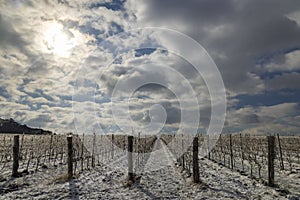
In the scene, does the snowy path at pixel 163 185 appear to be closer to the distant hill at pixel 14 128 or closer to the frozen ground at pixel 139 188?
the frozen ground at pixel 139 188

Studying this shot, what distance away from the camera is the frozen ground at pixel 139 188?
9.93 meters

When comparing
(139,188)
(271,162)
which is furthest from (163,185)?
(271,162)

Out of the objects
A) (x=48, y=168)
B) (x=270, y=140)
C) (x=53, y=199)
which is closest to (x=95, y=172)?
(x=48, y=168)

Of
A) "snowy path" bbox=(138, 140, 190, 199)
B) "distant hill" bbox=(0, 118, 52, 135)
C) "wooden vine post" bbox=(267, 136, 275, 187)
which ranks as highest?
"distant hill" bbox=(0, 118, 52, 135)

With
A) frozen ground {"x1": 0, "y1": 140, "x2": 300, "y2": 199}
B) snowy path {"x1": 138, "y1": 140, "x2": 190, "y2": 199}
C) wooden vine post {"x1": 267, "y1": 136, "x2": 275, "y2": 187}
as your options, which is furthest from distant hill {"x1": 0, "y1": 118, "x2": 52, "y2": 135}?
wooden vine post {"x1": 267, "y1": 136, "x2": 275, "y2": 187}

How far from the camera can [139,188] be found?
11.4 metres

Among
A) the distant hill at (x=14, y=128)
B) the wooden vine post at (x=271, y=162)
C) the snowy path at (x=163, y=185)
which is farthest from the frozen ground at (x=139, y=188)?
the distant hill at (x=14, y=128)

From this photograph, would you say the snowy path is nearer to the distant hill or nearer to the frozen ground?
the frozen ground

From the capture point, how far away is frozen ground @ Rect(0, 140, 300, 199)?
9.93m

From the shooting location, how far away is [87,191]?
A: 34.8 feet

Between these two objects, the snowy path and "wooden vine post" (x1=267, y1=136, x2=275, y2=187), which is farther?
"wooden vine post" (x1=267, y1=136, x2=275, y2=187)

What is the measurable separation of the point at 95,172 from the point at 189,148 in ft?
39.4

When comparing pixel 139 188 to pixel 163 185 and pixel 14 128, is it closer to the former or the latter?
pixel 163 185

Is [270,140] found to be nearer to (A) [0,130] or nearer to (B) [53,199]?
(B) [53,199]
